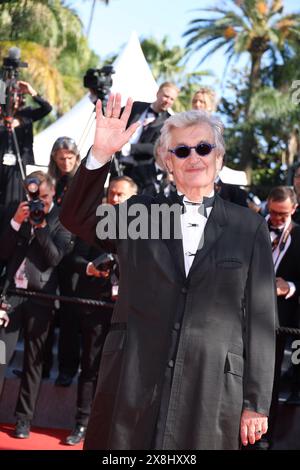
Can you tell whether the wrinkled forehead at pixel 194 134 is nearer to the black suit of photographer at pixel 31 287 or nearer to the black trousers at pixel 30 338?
the black suit of photographer at pixel 31 287

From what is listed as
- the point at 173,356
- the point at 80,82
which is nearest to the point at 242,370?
the point at 173,356

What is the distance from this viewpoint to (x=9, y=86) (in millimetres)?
6285

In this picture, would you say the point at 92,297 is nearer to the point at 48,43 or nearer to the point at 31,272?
the point at 31,272

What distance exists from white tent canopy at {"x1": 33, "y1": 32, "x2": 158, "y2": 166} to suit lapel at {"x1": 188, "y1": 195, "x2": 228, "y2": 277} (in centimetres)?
479

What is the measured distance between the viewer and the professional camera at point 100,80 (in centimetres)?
634

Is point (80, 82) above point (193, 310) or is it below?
above

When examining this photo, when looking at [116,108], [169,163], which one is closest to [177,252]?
[169,163]

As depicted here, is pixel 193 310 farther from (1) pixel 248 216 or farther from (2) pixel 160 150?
(2) pixel 160 150

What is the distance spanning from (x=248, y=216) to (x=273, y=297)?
317 millimetres

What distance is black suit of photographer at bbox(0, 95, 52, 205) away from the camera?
249 inches

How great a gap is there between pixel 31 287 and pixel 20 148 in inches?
70.2

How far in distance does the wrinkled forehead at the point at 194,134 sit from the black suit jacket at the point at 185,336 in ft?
0.98

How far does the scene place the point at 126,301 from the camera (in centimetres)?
264

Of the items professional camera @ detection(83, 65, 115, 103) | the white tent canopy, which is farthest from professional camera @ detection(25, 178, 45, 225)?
the white tent canopy
